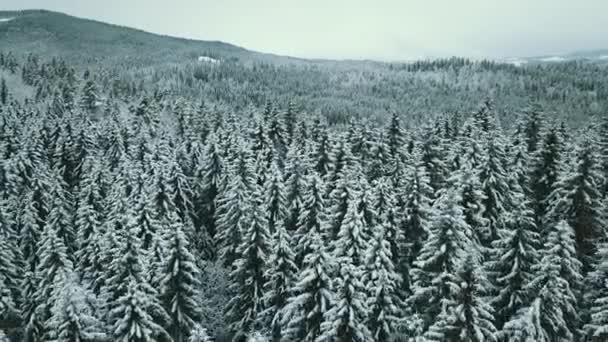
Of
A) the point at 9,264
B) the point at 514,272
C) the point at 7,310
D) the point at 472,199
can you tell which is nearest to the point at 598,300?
the point at 514,272

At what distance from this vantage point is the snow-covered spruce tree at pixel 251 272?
2841 cm

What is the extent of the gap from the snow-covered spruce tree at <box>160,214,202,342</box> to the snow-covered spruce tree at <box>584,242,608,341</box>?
19.7 meters

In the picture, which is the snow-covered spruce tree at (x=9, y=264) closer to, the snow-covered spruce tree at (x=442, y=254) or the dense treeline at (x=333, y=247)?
the dense treeline at (x=333, y=247)

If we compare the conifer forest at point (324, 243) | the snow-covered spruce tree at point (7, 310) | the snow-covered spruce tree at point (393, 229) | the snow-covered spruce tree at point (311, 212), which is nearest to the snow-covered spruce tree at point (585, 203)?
the conifer forest at point (324, 243)

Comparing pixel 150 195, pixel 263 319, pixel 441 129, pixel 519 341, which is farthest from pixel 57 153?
pixel 519 341

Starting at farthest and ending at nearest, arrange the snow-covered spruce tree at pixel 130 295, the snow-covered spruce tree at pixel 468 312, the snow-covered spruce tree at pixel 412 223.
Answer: the snow-covered spruce tree at pixel 412 223 < the snow-covered spruce tree at pixel 130 295 < the snow-covered spruce tree at pixel 468 312

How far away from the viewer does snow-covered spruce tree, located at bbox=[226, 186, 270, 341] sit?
28406 millimetres

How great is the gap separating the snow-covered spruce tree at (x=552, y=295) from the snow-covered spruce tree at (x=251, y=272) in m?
15.3

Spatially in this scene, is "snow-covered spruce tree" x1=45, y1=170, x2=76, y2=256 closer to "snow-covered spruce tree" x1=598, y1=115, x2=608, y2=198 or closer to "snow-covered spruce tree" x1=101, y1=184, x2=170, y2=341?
"snow-covered spruce tree" x1=101, y1=184, x2=170, y2=341

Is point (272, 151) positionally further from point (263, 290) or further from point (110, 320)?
point (110, 320)

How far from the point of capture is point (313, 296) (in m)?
21.5

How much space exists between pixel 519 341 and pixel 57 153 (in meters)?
56.1

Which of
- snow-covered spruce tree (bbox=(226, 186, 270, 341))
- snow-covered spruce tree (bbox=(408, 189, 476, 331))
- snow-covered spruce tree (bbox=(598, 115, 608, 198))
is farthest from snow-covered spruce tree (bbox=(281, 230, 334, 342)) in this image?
snow-covered spruce tree (bbox=(598, 115, 608, 198))

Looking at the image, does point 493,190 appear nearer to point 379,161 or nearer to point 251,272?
point 379,161
